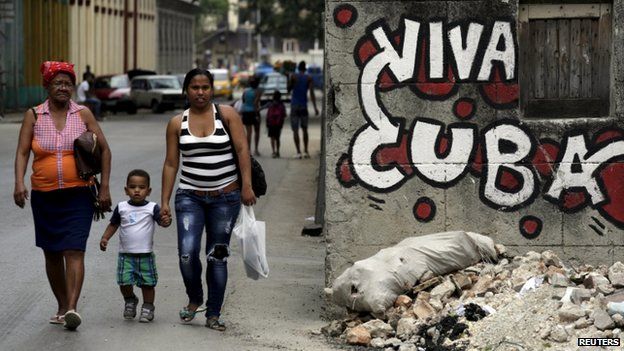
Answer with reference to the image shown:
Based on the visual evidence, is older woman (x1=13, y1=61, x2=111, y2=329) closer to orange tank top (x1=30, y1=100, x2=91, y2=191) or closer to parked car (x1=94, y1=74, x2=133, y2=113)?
orange tank top (x1=30, y1=100, x2=91, y2=191)

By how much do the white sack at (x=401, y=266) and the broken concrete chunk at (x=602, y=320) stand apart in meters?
1.27

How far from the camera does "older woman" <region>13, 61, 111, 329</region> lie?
26.8 feet

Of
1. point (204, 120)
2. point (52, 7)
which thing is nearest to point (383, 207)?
point (204, 120)

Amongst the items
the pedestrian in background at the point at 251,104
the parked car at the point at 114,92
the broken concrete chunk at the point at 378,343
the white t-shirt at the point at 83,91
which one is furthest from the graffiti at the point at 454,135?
the parked car at the point at 114,92

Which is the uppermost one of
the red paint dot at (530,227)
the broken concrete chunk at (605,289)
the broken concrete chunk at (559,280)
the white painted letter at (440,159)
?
the white painted letter at (440,159)

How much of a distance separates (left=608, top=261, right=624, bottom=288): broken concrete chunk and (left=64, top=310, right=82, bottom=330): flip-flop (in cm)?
339

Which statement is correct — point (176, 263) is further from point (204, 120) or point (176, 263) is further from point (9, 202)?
point (9, 202)

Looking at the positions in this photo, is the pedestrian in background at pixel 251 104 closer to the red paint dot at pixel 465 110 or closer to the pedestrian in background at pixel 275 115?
the pedestrian in background at pixel 275 115

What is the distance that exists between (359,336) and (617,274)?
1.75 meters

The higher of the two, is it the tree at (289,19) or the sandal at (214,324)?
the tree at (289,19)

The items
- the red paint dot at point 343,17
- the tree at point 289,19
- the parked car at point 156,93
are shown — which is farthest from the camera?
the tree at point 289,19

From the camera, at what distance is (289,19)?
5838 cm

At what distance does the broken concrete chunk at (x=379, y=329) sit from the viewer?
804 cm

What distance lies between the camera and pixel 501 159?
29.5ft
